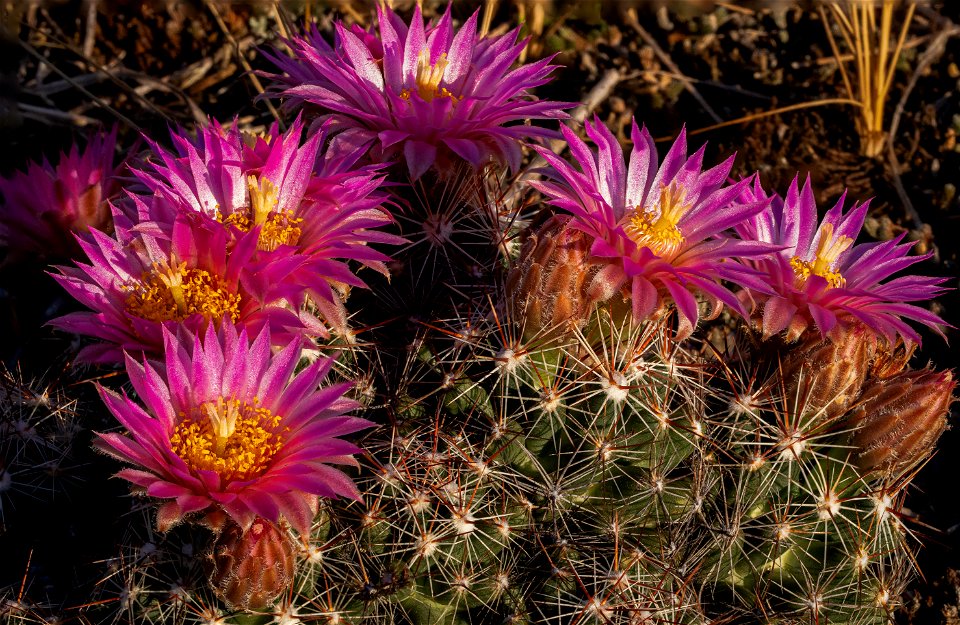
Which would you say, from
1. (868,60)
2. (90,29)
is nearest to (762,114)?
(868,60)

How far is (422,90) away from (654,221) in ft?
2.25

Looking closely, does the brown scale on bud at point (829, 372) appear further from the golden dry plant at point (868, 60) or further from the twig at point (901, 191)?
the golden dry plant at point (868, 60)

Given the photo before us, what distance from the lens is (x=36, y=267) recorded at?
2779 millimetres

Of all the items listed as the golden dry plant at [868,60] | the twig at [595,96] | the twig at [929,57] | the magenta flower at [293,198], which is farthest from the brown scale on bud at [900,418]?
the twig at [929,57]

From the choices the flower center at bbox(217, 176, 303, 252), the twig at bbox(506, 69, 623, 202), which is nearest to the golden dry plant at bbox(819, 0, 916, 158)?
the twig at bbox(506, 69, 623, 202)

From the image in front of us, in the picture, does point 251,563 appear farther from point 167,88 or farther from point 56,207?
point 167,88

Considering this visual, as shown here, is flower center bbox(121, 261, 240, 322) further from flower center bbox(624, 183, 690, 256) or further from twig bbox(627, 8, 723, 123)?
twig bbox(627, 8, 723, 123)

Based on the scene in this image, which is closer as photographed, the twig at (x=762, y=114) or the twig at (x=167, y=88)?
the twig at (x=167, y=88)

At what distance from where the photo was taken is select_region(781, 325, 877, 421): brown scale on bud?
6.53ft

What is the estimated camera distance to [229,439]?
5.62 ft

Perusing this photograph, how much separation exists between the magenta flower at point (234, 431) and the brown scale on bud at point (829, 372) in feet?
3.48

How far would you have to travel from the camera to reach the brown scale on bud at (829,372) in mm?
1991

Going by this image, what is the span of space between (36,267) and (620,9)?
2795mm

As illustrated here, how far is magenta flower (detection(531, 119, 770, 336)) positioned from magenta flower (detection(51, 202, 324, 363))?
0.60 m
